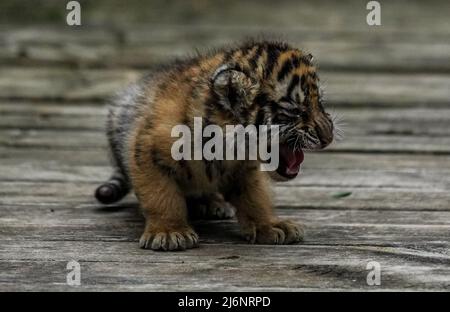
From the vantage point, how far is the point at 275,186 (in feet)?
22.4

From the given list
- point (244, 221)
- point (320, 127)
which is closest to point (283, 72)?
point (320, 127)

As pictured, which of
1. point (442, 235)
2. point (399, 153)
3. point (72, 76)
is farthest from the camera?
point (72, 76)

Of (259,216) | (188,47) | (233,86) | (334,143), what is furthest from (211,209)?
(188,47)

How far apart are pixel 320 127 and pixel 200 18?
987 cm

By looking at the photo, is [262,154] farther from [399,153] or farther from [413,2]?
[413,2]

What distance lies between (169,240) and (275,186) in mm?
1693

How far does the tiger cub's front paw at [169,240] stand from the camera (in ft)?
17.3

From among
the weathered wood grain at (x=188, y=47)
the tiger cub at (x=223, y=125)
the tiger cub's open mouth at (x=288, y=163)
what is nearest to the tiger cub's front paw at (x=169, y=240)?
the tiger cub at (x=223, y=125)

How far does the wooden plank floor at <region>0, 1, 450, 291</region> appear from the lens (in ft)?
16.0

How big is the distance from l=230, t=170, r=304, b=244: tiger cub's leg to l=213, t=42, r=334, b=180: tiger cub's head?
13.4 inches

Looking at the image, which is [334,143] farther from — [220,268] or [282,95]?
[220,268]

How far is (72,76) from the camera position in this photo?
10945 millimetres

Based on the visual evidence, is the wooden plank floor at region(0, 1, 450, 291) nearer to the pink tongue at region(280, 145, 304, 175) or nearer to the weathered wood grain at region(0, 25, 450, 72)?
the weathered wood grain at region(0, 25, 450, 72)

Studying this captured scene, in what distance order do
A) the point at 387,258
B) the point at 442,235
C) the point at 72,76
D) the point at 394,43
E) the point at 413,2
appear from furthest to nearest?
the point at 413,2 < the point at 394,43 < the point at 72,76 < the point at 442,235 < the point at 387,258
